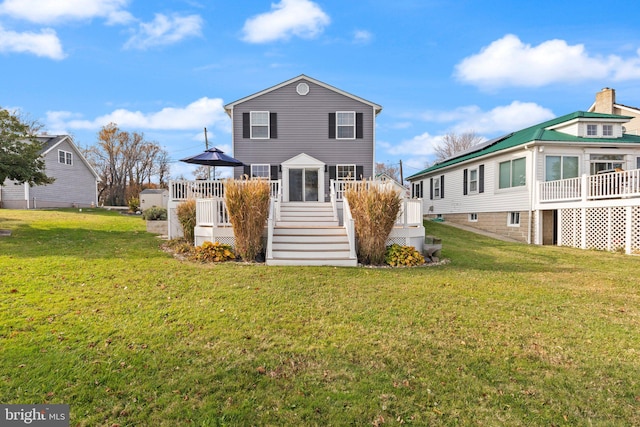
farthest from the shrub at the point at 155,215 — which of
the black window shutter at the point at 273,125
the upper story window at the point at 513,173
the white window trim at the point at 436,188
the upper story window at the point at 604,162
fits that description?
the upper story window at the point at 604,162

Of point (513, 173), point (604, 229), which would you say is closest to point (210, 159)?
point (513, 173)

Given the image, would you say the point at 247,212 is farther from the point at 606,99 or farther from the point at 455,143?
the point at 455,143

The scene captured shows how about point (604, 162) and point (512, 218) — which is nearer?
point (604, 162)

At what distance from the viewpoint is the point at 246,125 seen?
1619cm

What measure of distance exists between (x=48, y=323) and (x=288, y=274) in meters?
3.87

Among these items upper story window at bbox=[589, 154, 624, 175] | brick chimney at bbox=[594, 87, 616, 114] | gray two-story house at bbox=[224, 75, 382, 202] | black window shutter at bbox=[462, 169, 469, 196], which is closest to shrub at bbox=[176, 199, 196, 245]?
gray two-story house at bbox=[224, 75, 382, 202]

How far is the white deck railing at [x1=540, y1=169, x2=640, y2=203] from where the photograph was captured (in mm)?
11144

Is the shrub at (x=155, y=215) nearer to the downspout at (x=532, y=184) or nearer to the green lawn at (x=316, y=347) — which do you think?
the green lawn at (x=316, y=347)

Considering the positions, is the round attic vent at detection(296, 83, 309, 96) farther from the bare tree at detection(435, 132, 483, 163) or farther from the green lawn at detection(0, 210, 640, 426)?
the bare tree at detection(435, 132, 483, 163)

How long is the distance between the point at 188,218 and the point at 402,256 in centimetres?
622

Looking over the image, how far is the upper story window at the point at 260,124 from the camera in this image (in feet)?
53.2

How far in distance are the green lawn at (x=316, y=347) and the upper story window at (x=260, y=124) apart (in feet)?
33.6

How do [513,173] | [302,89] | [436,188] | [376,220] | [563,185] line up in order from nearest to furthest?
[376,220], [563,185], [513,173], [302,89], [436,188]

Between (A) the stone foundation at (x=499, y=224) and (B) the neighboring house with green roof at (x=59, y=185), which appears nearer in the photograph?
(A) the stone foundation at (x=499, y=224)
